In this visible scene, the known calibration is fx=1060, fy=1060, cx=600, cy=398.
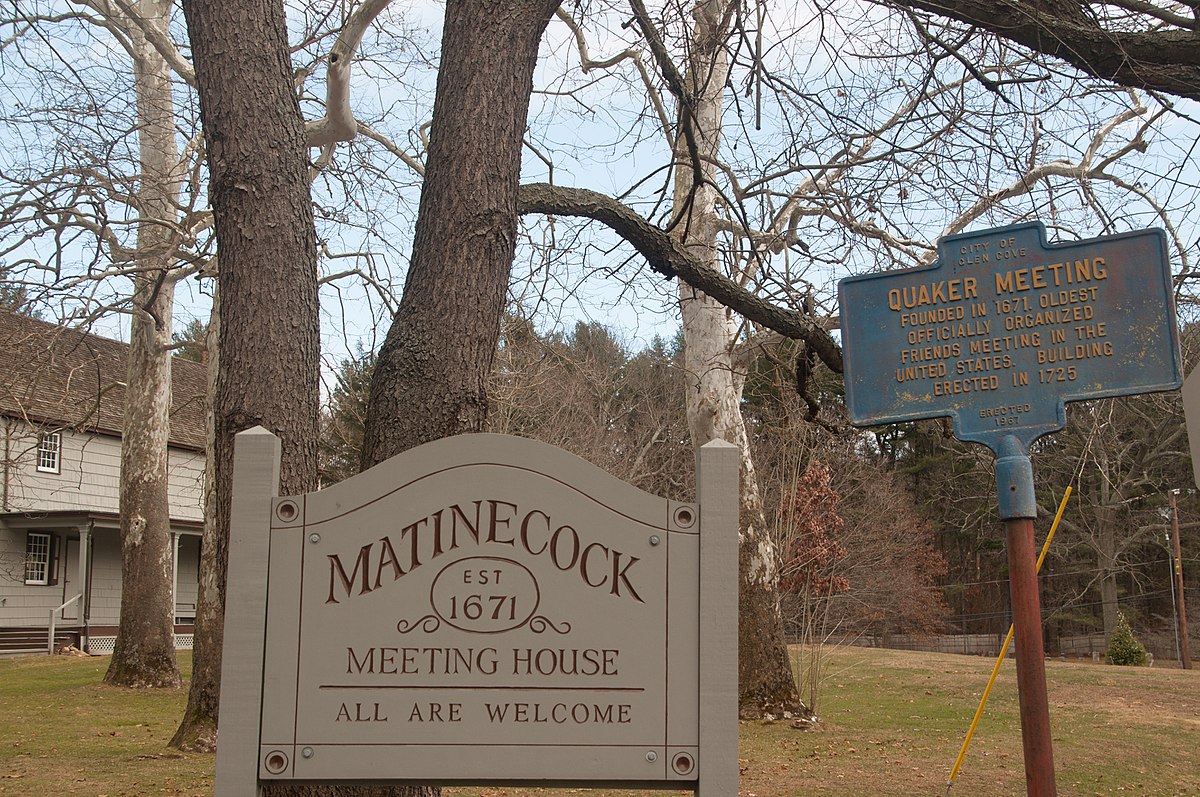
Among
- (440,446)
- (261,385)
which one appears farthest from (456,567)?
(261,385)

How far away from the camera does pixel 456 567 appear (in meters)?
3.23

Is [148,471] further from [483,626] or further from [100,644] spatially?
[483,626]

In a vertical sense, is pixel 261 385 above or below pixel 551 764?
above

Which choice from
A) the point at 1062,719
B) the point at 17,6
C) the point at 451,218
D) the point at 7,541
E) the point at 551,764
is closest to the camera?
the point at 551,764

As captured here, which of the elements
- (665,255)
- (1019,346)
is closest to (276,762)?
(665,255)

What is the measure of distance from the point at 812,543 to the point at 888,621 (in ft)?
67.6

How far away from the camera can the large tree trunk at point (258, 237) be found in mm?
4277

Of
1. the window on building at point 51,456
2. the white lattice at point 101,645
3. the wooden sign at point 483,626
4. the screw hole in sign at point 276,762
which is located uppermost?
the window on building at point 51,456

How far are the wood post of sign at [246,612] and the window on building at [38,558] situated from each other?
989 inches

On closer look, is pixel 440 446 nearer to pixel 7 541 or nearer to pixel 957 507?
pixel 7 541

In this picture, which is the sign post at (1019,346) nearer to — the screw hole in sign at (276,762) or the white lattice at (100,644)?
the screw hole in sign at (276,762)

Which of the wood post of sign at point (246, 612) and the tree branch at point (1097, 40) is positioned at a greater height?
the tree branch at point (1097, 40)

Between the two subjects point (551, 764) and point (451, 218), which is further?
point (451, 218)

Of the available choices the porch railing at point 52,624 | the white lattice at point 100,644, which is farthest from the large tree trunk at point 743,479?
the white lattice at point 100,644
